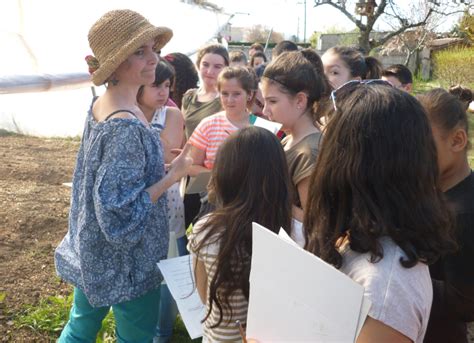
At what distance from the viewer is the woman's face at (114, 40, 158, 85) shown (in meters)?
1.82

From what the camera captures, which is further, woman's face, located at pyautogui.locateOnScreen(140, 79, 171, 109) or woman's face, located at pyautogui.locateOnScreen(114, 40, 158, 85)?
woman's face, located at pyautogui.locateOnScreen(140, 79, 171, 109)

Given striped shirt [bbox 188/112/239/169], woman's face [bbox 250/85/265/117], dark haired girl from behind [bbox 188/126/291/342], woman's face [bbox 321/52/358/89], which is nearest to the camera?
dark haired girl from behind [bbox 188/126/291/342]

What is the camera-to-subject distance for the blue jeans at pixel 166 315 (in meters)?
2.68

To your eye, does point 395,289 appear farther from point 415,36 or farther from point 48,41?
point 415,36

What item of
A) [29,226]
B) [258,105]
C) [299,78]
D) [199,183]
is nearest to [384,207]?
[299,78]

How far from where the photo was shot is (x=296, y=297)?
3.35 ft

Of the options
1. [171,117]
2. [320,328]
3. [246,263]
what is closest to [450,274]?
[246,263]

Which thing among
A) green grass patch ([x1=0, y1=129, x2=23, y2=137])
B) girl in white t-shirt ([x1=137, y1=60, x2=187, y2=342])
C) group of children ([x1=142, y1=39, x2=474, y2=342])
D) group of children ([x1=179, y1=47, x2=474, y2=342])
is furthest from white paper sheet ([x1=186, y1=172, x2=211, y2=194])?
green grass patch ([x1=0, y1=129, x2=23, y2=137])

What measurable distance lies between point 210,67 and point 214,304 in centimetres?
240

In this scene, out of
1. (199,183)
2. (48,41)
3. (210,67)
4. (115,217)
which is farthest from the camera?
(210,67)

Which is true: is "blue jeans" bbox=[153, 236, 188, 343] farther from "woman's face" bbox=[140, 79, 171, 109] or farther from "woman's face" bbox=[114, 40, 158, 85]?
"woman's face" bbox=[114, 40, 158, 85]

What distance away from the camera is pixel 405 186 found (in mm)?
1044

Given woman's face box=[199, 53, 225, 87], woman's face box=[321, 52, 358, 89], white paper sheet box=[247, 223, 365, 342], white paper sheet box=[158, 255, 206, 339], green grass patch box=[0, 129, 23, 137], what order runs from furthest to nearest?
green grass patch box=[0, 129, 23, 137] < woman's face box=[199, 53, 225, 87] < woman's face box=[321, 52, 358, 89] < white paper sheet box=[158, 255, 206, 339] < white paper sheet box=[247, 223, 365, 342]

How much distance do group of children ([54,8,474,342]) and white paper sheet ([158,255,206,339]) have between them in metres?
0.14
